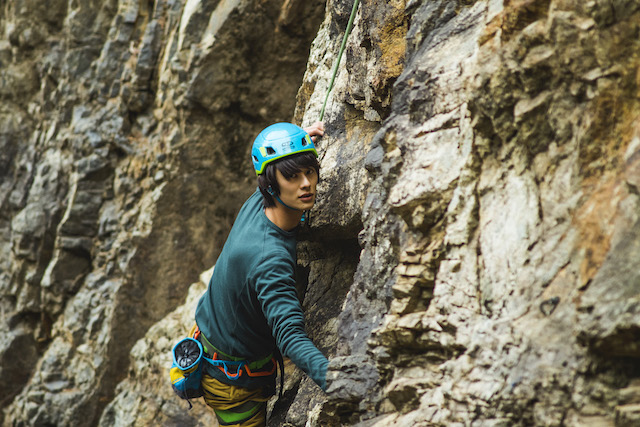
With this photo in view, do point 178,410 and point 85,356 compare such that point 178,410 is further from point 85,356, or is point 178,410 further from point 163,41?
point 163,41

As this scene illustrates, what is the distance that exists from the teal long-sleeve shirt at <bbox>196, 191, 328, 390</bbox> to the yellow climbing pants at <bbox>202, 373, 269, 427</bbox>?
0.38m

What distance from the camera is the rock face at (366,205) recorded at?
2814 mm

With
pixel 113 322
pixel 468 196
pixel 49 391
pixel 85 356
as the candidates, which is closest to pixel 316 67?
pixel 468 196

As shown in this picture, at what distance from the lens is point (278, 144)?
493 cm

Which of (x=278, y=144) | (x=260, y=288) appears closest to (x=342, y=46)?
(x=278, y=144)

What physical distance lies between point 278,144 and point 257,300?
3.94 feet

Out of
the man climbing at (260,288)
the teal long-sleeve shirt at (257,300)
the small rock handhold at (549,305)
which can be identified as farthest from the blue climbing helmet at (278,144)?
the small rock handhold at (549,305)

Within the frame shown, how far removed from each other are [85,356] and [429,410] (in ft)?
23.6

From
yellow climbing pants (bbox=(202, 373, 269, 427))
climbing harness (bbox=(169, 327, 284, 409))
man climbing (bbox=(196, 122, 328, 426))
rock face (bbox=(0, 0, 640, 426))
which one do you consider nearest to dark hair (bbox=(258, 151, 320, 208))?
man climbing (bbox=(196, 122, 328, 426))

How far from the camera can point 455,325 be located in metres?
3.31

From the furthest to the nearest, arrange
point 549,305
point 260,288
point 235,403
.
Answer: point 235,403 < point 260,288 < point 549,305

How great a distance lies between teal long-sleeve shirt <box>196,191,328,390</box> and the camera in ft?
14.1

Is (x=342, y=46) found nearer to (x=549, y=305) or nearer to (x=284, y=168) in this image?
(x=284, y=168)

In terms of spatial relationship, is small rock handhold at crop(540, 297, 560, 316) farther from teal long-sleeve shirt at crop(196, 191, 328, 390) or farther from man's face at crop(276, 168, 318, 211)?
man's face at crop(276, 168, 318, 211)
